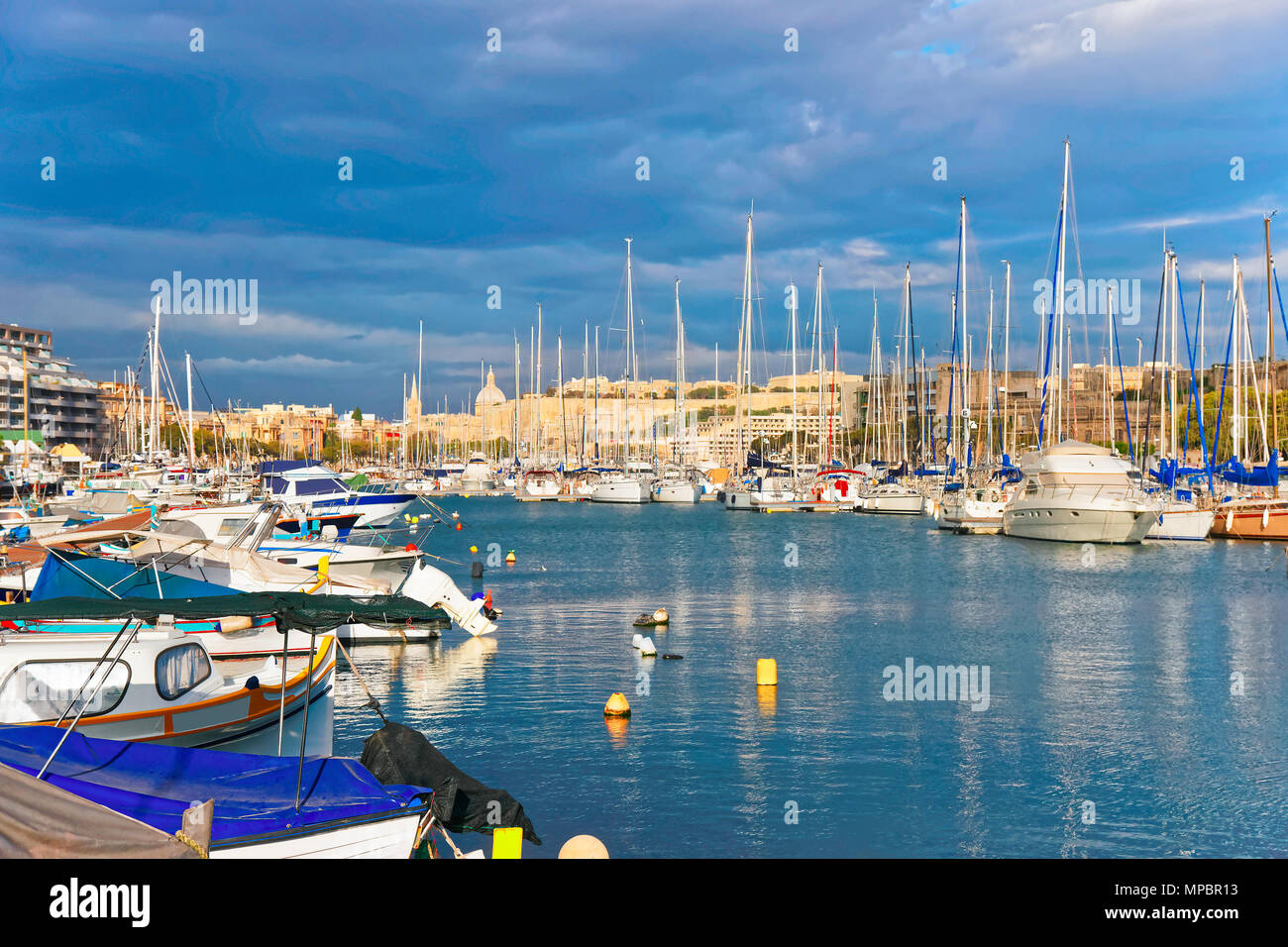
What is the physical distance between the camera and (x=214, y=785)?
13383mm

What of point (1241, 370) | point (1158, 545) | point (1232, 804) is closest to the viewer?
point (1232, 804)

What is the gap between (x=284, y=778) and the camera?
13.6 metres

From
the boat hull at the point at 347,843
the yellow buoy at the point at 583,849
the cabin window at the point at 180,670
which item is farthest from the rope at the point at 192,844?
the cabin window at the point at 180,670

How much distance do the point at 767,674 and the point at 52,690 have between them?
15152mm

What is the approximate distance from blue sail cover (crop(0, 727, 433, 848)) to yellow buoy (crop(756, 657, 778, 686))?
44.6ft

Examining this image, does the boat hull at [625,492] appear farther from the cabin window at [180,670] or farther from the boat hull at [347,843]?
the boat hull at [347,843]

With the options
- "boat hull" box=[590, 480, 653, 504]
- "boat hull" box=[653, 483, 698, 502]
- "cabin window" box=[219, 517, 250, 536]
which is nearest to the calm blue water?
"cabin window" box=[219, 517, 250, 536]

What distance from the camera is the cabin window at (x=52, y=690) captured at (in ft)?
56.2

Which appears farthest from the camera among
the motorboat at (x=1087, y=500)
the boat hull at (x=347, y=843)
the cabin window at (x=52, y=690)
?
the motorboat at (x=1087, y=500)

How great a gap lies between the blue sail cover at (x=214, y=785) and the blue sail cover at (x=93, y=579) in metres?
11.0

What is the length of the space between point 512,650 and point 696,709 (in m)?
8.85

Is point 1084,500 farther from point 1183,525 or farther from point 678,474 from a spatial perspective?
point 678,474
